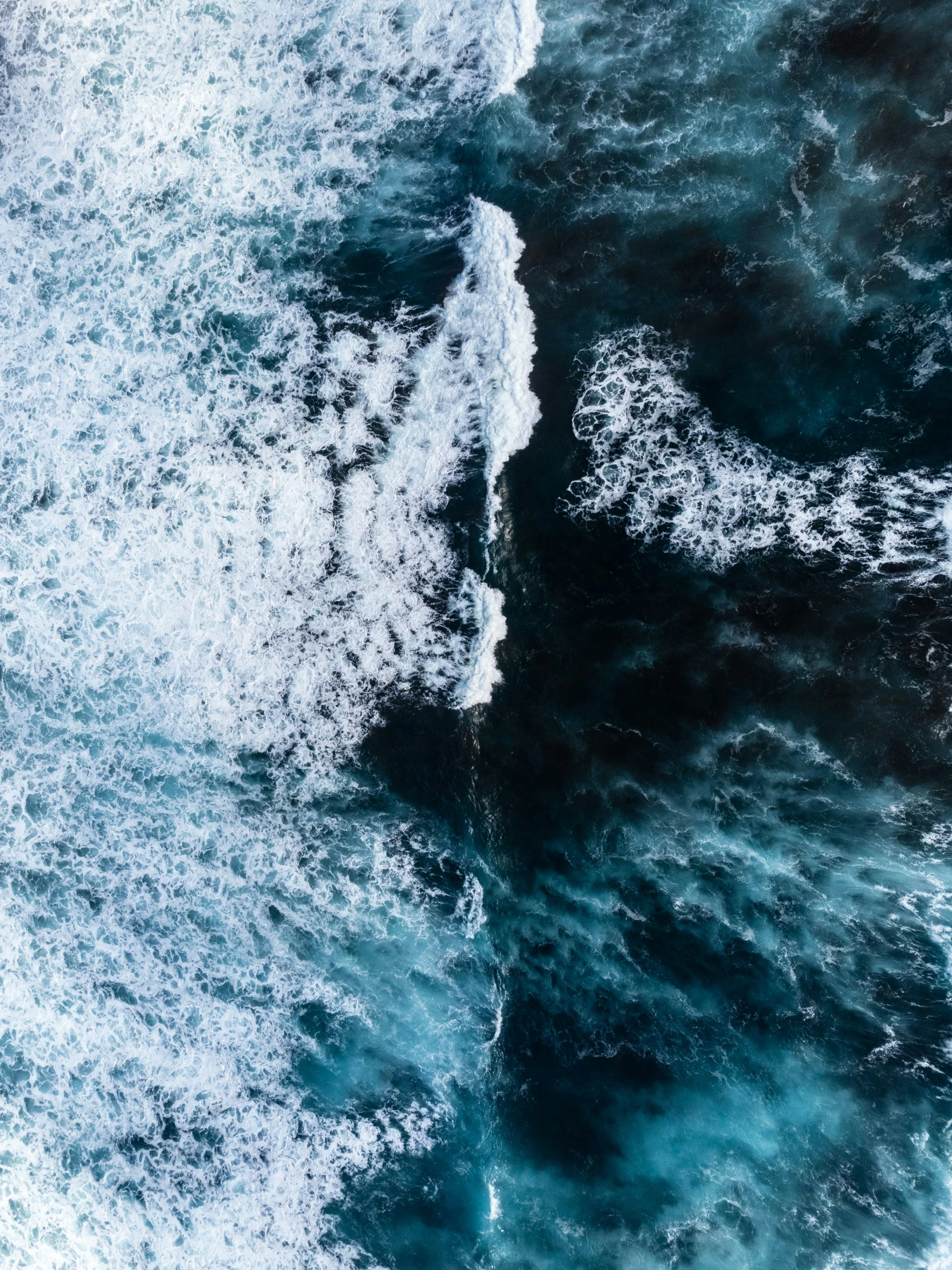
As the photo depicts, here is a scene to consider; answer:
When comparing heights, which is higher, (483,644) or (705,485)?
(705,485)

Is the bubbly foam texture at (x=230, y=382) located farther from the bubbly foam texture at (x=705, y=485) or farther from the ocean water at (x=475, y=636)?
the bubbly foam texture at (x=705, y=485)

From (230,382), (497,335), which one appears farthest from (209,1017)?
(497,335)

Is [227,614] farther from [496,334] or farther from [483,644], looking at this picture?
[496,334]

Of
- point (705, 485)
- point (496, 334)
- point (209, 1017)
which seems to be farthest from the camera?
point (209, 1017)

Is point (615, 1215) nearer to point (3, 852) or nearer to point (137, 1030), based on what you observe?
point (137, 1030)

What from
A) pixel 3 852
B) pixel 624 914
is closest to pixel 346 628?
pixel 624 914

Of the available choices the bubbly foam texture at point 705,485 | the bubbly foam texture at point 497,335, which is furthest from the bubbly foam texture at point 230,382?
the bubbly foam texture at point 705,485

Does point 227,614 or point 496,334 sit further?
point 227,614
